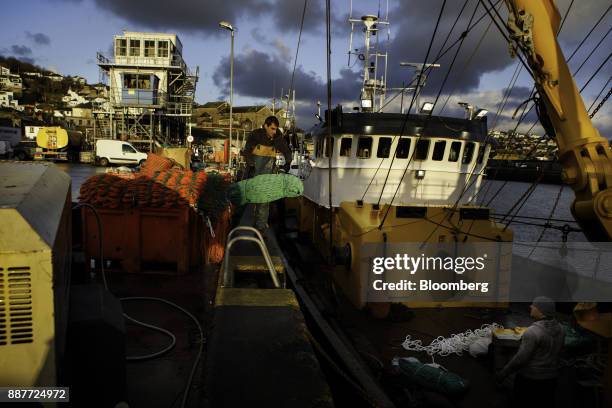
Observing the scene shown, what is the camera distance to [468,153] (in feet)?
34.8

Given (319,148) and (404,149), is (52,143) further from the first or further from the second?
(404,149)

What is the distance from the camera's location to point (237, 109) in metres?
79.8

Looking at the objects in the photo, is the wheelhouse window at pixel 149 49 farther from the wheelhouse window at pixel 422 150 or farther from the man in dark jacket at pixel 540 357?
the man in dark jacket at pixel 540 357

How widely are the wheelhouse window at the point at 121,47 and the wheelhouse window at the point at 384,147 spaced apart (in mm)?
42649

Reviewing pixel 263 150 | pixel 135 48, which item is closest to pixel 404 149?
pixel 263 150

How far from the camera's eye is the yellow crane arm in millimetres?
4594

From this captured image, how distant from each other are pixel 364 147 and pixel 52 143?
42.5 meters

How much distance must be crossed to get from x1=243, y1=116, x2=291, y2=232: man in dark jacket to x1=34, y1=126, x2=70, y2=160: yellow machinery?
40573 millimetres

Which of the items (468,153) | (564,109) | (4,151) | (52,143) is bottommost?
(4,151)

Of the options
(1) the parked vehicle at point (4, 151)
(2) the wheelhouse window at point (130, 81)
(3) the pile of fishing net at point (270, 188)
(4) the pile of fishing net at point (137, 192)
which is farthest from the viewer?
(2) the wheelhouse window at point (130, 81)

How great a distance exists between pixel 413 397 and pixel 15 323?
456 cm

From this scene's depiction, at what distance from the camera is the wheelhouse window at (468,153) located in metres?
10.5

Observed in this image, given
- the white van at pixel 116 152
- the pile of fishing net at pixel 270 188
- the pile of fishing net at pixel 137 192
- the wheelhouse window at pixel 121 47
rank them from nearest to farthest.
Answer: the pile of fishing net at pixel 137 192 → the pile of fishing net at pixel 270 188 → the white van at pixel 116 152 → the wheelhouse window at pixel 121 47

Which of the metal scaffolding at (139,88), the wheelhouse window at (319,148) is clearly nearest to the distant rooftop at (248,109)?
the metal scaffolding at (139,88)
